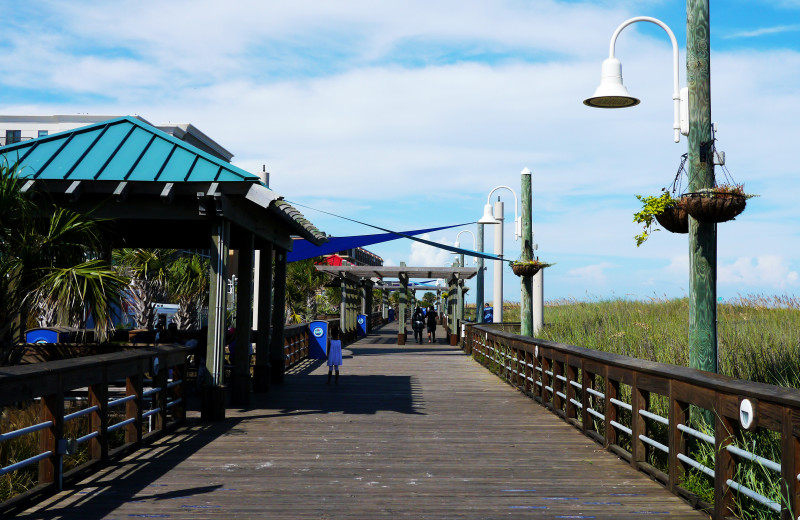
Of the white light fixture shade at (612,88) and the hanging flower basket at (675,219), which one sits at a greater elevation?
the white light fixture shade at (612,88)

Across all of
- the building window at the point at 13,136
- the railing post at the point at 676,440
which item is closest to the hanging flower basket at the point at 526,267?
the railing post at the point at 676,440

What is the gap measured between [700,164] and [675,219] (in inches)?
24.7

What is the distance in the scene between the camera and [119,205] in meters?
11.1

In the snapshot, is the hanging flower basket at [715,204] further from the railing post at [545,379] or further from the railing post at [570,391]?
the railing post at [545,379]

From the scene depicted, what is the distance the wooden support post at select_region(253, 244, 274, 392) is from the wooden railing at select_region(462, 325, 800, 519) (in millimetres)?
5252

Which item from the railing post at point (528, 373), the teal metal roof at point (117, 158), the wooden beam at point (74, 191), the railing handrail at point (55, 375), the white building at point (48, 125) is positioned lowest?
the railing post at point (528, 373)

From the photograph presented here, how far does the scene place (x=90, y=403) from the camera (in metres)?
7.54

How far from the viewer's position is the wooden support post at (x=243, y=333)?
41.1 ft

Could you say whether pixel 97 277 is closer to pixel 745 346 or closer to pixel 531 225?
pixel 745 346

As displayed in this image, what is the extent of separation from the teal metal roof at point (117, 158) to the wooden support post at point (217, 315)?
2.42 feet

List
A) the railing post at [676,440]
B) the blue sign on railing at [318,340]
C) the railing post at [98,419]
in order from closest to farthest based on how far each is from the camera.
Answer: the railing post at [676,440] < the railing post at [98,419] < the blue sign on railing at [318,340]

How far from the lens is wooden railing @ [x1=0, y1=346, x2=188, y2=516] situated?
6062 mm

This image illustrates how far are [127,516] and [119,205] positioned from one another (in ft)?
20.0

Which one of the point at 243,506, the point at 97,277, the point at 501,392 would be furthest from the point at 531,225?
the point at 243,506
